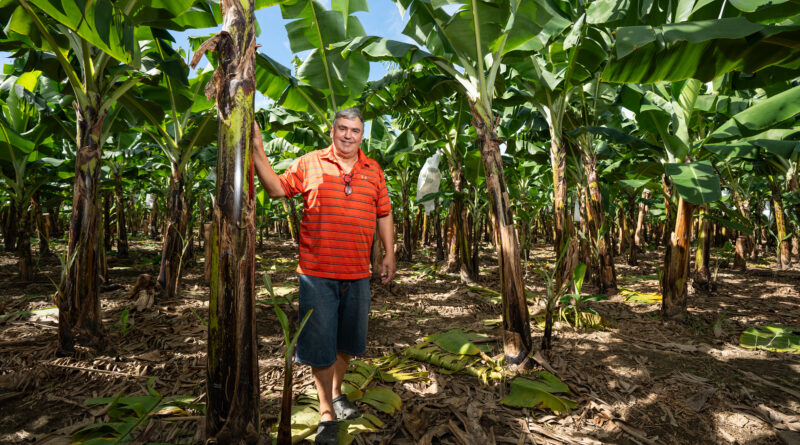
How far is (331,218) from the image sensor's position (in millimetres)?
2107

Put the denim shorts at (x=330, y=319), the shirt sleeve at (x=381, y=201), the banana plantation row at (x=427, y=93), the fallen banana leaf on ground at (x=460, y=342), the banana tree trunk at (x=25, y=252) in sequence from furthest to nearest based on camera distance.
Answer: the banana tree trunk at (x=25, y=252), the fallen banana leaf on ground at (x=460, y=342), the shirt sleeve at (x=381, y=201), the denim shorts at (x=330, y=319), the banana plantation row at (x=427, y=93)

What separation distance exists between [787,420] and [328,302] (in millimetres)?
2932

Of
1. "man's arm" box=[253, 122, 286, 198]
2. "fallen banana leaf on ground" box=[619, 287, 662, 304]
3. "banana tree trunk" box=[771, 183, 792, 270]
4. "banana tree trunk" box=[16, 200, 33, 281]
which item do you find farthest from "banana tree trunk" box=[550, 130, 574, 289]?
"banana tree trunk" box=[16, 200, 33, 281]

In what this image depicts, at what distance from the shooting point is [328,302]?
2.05 meters

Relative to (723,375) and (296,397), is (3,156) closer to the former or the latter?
(296,397)

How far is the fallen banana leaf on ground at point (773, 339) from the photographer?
3.24 meters

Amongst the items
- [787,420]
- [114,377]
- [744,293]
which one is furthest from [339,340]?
[744,293]

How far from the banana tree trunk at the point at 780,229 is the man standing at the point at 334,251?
9.49 m

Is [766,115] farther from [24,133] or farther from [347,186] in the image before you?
[24,133]

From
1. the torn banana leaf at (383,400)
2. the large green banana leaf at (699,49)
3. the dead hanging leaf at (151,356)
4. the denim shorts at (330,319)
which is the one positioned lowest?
the torn banana leaf at (383,400)

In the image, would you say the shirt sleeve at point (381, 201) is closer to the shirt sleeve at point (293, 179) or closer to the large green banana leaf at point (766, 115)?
the shirt sleeve at point (293, 179)

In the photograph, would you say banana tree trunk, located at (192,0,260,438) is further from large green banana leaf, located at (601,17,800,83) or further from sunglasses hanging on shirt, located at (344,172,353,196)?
large green banana leaf, located at (601,17,800,83)

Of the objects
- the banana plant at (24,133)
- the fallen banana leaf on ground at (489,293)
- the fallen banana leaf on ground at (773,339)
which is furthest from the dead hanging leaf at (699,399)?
the banana plant at (24,133)

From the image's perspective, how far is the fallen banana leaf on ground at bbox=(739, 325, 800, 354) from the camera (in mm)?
3238
